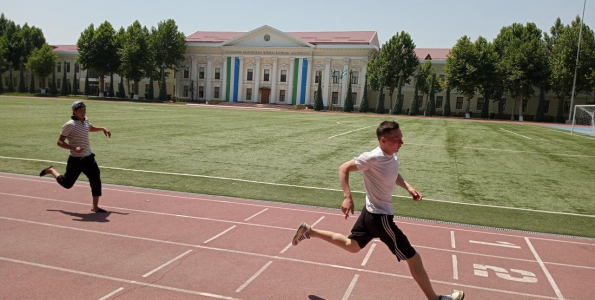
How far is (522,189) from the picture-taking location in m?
13.1

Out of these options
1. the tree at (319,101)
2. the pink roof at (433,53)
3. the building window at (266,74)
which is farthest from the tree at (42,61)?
the pink roof at (433,53)

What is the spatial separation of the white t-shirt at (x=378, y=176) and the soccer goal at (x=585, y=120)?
39608 millimetres

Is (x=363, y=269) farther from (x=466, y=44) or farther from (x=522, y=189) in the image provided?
(x=466, y=44)

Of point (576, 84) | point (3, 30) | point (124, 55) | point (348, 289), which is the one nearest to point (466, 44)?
point (576, 84)

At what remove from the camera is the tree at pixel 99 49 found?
77.8 metres

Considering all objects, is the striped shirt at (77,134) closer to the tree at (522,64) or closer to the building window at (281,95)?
the tree at (522,64)

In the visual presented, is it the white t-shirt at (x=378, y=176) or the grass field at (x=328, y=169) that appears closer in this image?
the white t-shirt at (x=378, y=176)

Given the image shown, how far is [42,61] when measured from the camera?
82.2 m

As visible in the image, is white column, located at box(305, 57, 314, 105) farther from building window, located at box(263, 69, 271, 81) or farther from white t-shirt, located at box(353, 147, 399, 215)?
white t-shirt, located at box(353, 147, 399, 215)

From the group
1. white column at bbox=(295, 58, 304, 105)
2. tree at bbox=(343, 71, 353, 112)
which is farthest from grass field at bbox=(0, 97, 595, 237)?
white column at bbox=(295, 58, 304, 105)

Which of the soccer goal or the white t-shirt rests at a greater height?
the soccer goal

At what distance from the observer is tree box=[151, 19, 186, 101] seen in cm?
8162

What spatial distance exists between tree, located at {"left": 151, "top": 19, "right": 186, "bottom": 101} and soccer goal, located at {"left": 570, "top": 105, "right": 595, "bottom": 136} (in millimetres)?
63331

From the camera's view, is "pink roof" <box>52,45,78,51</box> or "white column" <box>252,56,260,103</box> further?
"pink roof" <box>52,45,78,51</box>
